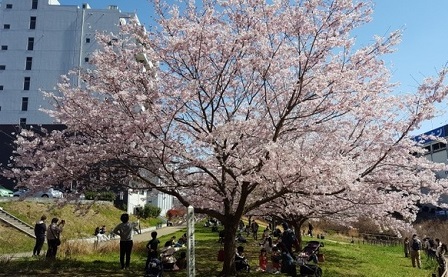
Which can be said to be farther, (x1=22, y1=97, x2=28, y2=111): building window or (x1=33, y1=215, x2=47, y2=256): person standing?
(x1=22, y1=97, x2=28, y2=111): building window

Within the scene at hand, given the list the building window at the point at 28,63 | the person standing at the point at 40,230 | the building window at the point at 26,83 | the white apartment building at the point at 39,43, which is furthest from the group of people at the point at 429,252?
the building window at the point at 28,63

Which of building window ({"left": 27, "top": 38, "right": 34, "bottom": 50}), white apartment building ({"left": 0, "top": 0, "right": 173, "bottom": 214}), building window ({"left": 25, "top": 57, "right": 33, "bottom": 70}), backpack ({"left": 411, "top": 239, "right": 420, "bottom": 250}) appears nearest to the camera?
backpack ({"left": 411, "top": 239, "right": 420, "bottom": 250})

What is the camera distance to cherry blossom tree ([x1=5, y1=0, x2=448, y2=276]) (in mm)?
9805

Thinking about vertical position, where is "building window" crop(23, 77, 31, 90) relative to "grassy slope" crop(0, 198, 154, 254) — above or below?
above

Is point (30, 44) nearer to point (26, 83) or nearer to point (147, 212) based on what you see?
point (26, 83)

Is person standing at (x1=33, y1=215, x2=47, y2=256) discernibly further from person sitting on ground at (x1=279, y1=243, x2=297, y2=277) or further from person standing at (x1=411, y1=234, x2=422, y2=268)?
person standing at (x1=411, y1=234, x2=422, y2=268)

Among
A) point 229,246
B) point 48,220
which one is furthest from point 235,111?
point 48,220

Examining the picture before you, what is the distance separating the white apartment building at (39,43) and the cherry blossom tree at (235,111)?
42.3m

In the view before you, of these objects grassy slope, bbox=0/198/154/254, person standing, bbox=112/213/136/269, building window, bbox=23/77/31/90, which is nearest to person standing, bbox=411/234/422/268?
person standing, bbox=112/213/136/269

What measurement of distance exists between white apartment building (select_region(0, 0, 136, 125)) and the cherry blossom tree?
42296mm

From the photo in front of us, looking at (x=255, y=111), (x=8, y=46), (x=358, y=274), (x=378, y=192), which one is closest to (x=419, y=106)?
(x=378, y=192)

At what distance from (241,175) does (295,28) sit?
12.4 feet

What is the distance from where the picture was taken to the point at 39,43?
5225cm

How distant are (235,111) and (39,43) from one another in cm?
4773
